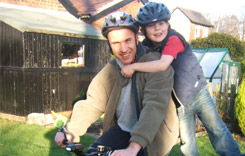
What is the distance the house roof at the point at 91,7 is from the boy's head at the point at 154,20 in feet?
42.6

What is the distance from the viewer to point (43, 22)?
31.4 ft

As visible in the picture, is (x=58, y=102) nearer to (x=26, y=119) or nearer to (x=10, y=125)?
(x=26, y=119)

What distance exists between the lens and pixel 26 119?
8406 mm

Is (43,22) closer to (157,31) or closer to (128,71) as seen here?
(157,31)

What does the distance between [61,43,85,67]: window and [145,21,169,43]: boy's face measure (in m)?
6.83

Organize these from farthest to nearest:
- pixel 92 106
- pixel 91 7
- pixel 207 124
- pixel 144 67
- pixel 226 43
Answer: pixel 226 43, pixel 91 7, pixel 207 124, pixel 92 106, pixel 144 67

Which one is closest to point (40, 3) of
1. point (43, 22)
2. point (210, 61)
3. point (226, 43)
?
point (43, 22)

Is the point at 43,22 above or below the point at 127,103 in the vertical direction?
above

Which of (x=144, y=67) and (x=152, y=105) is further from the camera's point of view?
(x=144, y=67)

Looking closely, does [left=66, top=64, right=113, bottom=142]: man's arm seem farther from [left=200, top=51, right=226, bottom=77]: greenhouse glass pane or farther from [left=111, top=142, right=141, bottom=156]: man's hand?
[left=200, top=51, right=226, bottom=77]: greenhouse glass pane

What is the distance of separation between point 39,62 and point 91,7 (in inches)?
351

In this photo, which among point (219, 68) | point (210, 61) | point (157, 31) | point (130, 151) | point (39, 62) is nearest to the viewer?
point (130, 151)

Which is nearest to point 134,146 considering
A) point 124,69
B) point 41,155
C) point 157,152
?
point 157,152

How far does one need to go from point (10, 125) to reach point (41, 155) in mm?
3019
